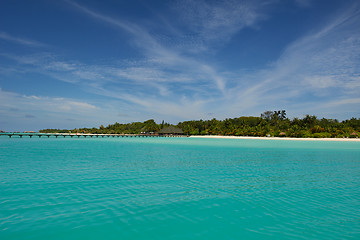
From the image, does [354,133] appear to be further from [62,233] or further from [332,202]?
[62,233]

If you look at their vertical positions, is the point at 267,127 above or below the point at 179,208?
above

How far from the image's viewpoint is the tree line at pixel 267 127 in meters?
67.8

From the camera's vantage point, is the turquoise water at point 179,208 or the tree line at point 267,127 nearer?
the turquoise water at point 179,208

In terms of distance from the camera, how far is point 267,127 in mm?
83062

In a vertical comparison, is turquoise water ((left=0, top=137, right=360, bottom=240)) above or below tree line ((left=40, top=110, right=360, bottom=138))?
below

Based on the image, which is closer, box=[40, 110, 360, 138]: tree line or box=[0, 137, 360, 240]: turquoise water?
box=[0, 137, 360, 240]: turquoise water

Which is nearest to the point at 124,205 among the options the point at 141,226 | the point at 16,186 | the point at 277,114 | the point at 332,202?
the point at 141,226

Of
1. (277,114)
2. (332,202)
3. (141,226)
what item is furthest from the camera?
(277,114)

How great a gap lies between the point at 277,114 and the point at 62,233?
116166mm

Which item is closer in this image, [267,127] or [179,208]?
[179,208]

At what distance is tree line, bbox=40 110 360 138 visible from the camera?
6781 centimetres

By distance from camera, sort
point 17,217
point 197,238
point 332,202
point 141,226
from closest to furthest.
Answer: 1. point 197,238
2. point 141,226
3. point 17,217
4. point 332,202

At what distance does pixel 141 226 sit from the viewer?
6.00 metres

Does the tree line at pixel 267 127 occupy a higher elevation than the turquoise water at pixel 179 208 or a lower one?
higher
